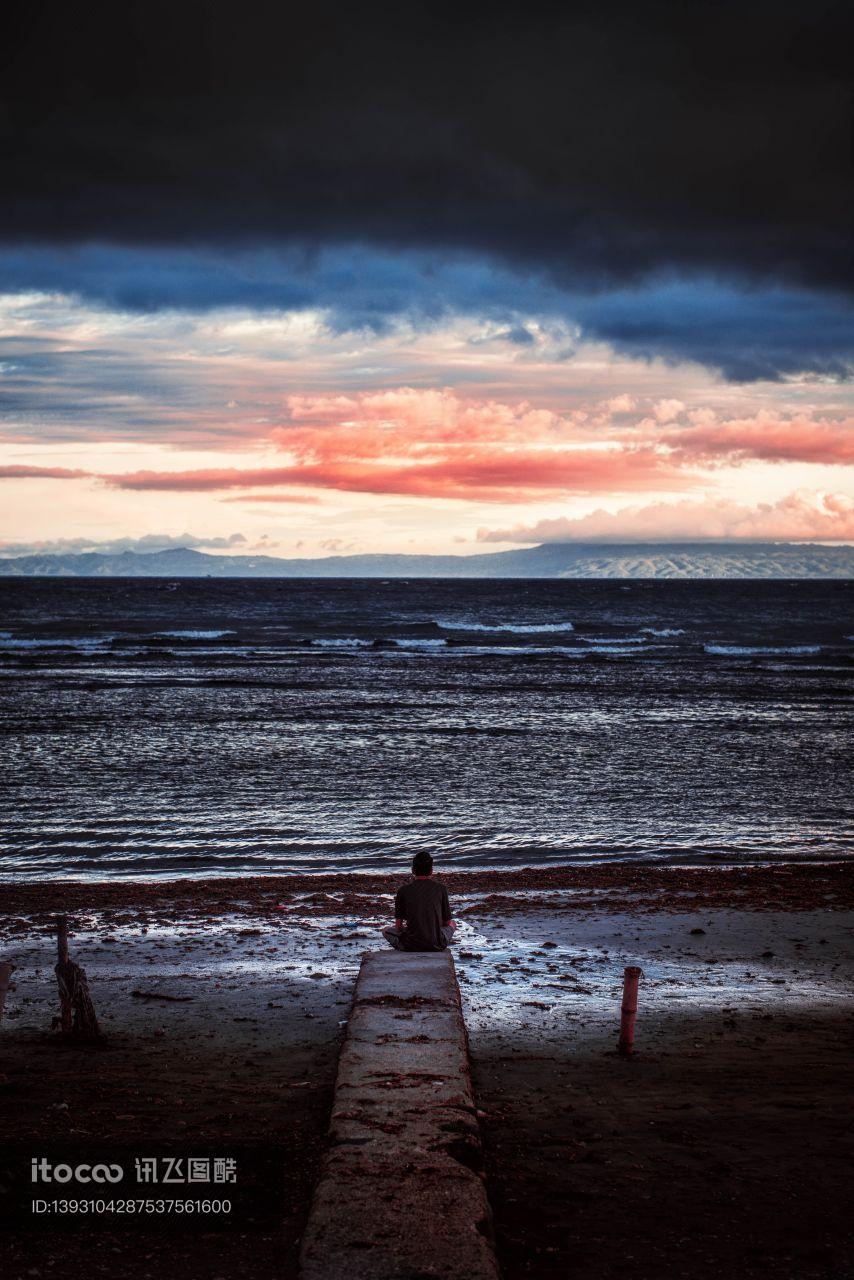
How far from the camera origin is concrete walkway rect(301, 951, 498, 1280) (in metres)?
5.55

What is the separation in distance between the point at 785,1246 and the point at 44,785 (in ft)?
63.8

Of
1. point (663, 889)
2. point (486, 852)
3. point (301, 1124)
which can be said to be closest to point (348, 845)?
point (486, 852)

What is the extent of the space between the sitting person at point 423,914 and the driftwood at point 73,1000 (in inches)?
123

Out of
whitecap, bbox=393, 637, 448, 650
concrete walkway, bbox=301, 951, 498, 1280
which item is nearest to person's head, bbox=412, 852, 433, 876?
concrete walkway, bbox=301, 951, 498, 1280

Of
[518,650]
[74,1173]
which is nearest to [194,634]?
[518,650]

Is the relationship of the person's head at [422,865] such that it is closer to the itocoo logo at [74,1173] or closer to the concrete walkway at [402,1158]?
the concrete walkway at [402,1158]

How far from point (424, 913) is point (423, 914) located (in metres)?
0.01

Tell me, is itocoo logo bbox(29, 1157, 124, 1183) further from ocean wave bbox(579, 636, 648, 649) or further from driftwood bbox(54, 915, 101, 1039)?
ocean wave bbox(579, 636, 648, 649)

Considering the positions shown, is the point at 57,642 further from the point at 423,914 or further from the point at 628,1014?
the point at 628,1014

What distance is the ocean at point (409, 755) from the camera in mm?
18453

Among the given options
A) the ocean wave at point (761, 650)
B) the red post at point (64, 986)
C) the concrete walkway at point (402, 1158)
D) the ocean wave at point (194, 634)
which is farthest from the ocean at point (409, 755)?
the concrete walkway at point (402, 1158)

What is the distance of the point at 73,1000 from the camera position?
8.96m

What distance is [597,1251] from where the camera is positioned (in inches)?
236

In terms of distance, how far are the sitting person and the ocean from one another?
20.3 ft
